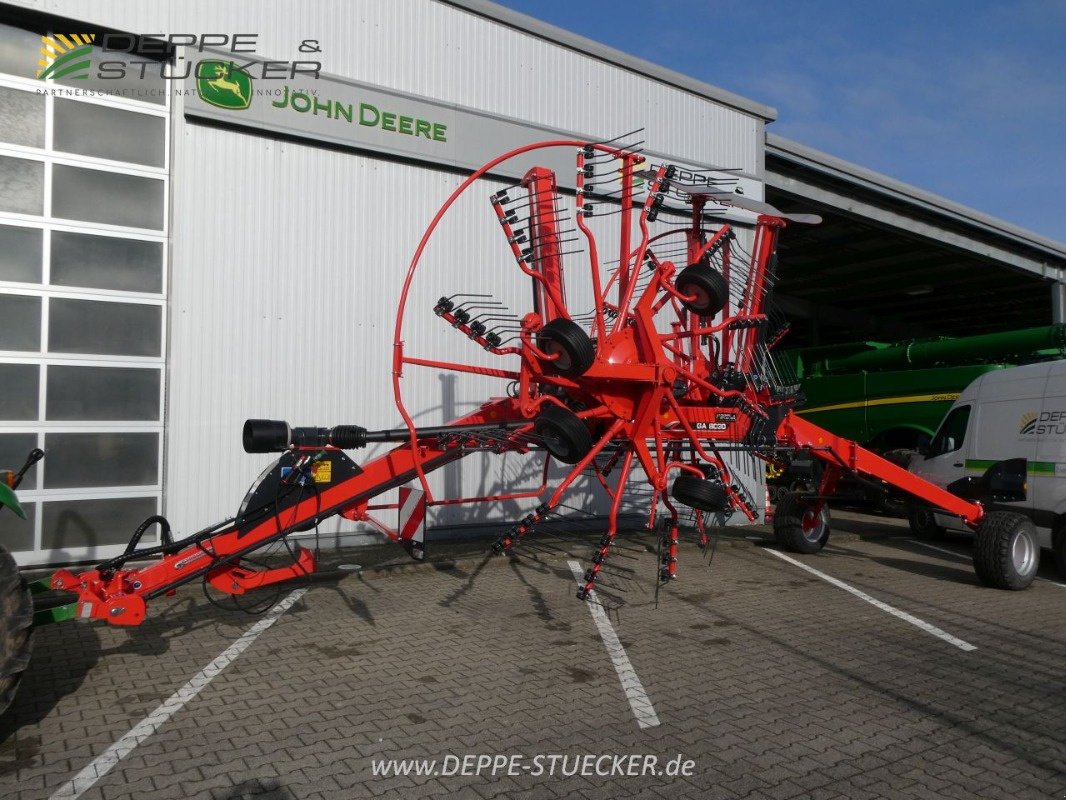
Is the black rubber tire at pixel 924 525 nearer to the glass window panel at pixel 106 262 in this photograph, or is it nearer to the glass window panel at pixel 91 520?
the glass window panel at pixel 91 520

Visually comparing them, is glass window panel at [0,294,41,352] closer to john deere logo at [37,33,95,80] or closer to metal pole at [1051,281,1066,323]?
john deere logo at [37,33,95,80]

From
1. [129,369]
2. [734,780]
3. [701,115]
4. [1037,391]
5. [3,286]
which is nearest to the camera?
[734,780]

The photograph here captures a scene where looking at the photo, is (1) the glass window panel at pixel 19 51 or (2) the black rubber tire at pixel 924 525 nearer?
(1) the glass window panel at pixel 19 51

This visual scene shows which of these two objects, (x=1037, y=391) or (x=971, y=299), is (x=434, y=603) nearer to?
(x=1037, y=391)

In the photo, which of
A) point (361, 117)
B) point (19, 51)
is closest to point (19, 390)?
point (19, 51)

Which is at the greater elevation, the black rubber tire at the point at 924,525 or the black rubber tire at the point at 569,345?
the black rubber tire at the point at 569,345

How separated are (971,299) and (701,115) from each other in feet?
48.8

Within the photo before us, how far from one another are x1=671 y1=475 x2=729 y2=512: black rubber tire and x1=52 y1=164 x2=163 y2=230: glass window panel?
6393 mm

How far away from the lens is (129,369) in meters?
8.90

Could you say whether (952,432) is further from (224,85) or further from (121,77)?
(121,77)

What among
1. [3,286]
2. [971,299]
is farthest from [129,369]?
[971,299]

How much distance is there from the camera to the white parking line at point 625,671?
4.73 meters

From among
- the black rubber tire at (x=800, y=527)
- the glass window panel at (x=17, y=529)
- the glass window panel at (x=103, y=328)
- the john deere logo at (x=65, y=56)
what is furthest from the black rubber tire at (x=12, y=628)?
the black rubber tire at (x=800, y=527)

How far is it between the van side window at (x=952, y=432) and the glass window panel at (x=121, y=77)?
10498mm
